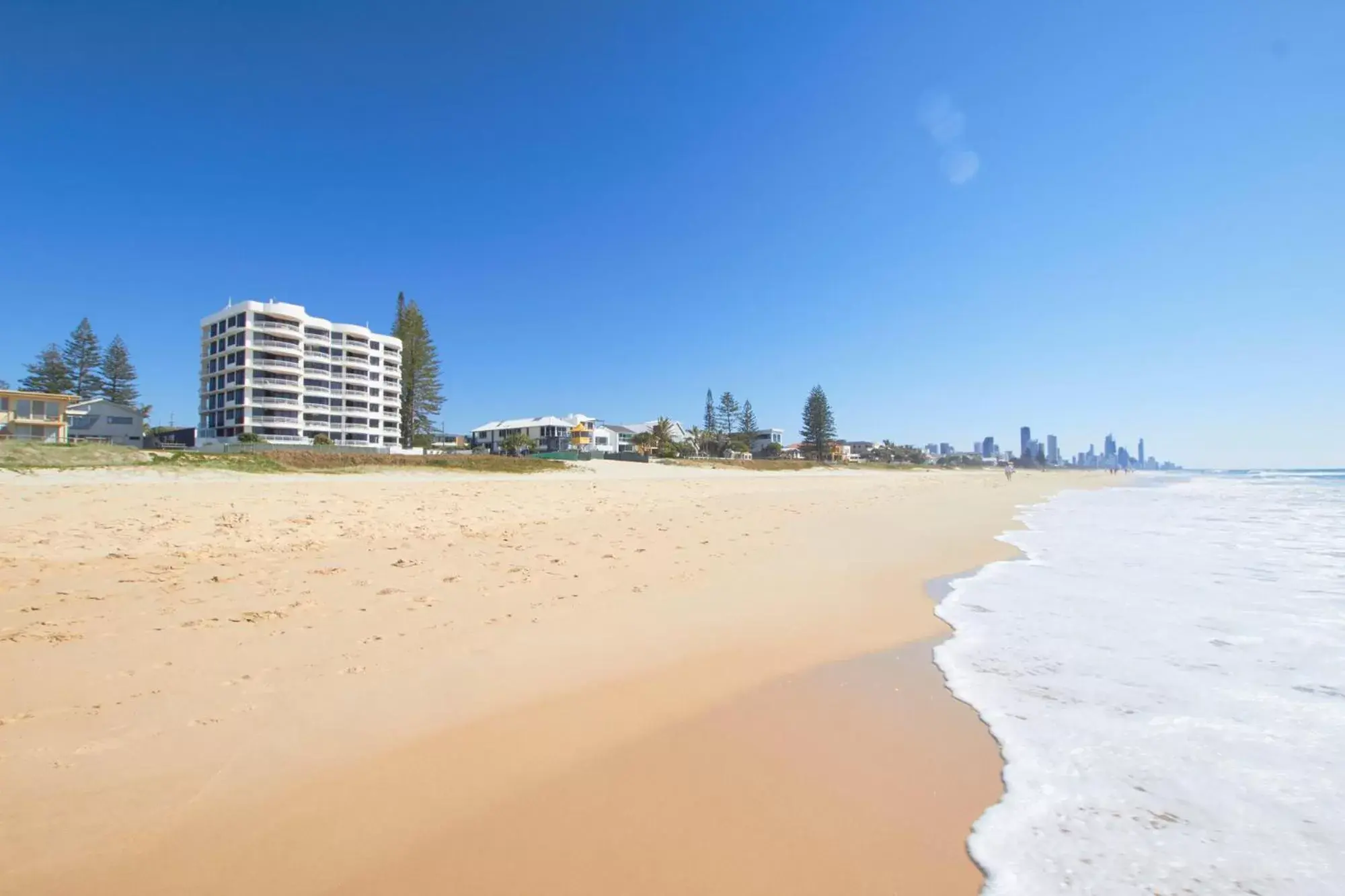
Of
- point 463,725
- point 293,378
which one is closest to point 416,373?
point 293,378

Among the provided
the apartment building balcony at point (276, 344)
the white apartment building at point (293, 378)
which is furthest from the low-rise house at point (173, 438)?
the apartment building balcony at point (276, 344)

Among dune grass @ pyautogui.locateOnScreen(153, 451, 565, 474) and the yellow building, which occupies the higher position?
the yellow building

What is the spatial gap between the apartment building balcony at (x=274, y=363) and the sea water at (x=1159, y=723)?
6912 cm

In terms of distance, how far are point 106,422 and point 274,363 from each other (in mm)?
16770

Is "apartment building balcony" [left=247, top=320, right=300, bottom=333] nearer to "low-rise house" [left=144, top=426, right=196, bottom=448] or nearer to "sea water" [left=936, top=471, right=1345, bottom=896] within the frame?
"low-rise house" [left=144, top=426, right=196, bottom=448]

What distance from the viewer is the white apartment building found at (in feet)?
185

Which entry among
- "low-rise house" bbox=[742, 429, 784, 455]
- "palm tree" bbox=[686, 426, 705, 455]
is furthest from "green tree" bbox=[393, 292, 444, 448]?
"low-rise house" bbox=[742, 429, 784, 455]

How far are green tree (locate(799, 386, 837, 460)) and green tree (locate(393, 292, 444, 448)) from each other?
56.0 metres

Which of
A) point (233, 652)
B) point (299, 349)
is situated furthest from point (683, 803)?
point (299, 349)

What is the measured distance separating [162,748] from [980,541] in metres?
13.2

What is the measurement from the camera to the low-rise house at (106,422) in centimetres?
5325

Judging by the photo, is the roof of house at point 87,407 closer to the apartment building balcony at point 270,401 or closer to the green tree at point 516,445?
the apartment building balcony at point 270,401

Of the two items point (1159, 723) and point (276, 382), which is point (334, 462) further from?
point (276, 382)

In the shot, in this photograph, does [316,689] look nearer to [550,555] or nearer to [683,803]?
[683,803]
